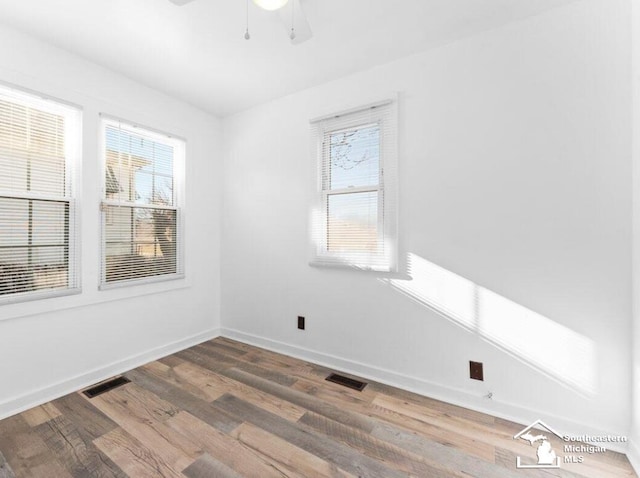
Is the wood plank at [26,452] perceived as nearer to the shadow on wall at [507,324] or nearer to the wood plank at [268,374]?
the wood plank at [268,374]

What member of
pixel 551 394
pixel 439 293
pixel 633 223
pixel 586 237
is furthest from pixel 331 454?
pixel 633 223

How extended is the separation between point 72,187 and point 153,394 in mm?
1771

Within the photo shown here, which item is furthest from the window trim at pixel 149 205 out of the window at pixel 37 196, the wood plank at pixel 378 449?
the wood plank at pixel 378 449

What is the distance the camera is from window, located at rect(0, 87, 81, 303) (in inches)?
80.4

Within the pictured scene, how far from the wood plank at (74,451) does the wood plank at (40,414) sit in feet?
0.17

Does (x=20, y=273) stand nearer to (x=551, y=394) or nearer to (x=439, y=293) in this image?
(x=439, y=293)

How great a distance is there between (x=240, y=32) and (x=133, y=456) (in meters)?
2.76

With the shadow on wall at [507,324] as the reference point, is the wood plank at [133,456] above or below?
below

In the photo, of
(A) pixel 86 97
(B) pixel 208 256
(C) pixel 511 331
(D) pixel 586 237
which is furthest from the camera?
(B) pixel 208 256

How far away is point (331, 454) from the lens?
1644 mm

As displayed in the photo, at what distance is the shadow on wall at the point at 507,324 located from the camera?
1.78 metres

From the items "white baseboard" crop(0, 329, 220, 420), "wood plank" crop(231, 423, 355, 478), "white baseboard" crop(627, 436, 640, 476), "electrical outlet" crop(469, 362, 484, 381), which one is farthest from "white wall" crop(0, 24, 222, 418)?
"white baseboard" crop(627, 436, 640, 476)

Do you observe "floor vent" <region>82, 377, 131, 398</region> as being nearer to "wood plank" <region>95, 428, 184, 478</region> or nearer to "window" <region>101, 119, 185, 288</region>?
"wood plank" <region>95, 428, 184, 478</region>

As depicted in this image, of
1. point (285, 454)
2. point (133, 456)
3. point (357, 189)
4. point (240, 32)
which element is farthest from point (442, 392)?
point (240, 32)
